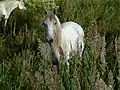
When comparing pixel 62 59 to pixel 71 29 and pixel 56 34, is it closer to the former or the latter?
pixel 56 34

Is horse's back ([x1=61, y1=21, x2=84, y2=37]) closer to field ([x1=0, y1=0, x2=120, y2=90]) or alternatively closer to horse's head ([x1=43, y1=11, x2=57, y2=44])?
field ([x1=0, y1=0, x2=120, y2=90])

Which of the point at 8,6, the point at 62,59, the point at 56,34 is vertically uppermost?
the point at 8,6

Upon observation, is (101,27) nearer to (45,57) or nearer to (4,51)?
(4,51)

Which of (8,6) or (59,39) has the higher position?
(8,6)

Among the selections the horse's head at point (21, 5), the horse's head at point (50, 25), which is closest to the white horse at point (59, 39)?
the horse's head at point (50, 25)

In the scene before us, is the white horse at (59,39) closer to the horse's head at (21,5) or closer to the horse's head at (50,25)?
the horse's head at (50,25)

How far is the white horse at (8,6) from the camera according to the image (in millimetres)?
5359

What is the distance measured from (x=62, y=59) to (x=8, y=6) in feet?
10.2

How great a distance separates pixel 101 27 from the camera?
15.6 feet

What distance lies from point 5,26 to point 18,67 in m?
1.92

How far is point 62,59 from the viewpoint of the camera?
2510 mm

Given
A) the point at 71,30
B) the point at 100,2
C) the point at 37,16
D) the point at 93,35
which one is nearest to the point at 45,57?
the point at 93,35

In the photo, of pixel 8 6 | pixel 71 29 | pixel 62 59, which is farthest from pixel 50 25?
pixel 8 6

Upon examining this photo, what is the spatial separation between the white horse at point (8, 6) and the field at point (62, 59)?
24 cm
